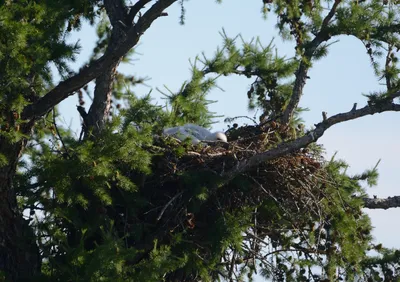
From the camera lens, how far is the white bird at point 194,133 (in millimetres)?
10273

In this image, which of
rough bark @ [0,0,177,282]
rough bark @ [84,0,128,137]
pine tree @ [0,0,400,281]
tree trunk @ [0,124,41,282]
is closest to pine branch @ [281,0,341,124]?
pine tree @ [0,0,400,281]

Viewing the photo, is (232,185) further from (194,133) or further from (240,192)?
(194,133)

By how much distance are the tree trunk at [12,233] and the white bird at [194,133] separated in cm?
149

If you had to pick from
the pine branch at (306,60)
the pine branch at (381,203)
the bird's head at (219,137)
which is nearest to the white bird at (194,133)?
the bird's head at (219,137)

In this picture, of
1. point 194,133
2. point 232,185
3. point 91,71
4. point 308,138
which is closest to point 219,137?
point 194,133

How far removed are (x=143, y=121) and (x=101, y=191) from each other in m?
1.37

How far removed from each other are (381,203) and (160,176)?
216 cm

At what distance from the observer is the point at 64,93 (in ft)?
30.7

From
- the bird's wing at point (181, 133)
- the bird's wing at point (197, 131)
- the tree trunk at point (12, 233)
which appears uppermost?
the bird's wing at point (197, 131)

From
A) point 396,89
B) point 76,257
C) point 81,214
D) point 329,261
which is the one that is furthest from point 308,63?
point 76,257

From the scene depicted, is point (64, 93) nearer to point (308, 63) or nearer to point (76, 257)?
point (76, 257)

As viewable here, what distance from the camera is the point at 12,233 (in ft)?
30.8

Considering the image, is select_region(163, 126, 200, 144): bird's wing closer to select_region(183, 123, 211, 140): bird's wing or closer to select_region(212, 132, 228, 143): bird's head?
select_region(183, 123, 211, 140): bird's wing

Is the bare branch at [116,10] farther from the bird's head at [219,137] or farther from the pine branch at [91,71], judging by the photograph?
the bird's head at [219,137]
